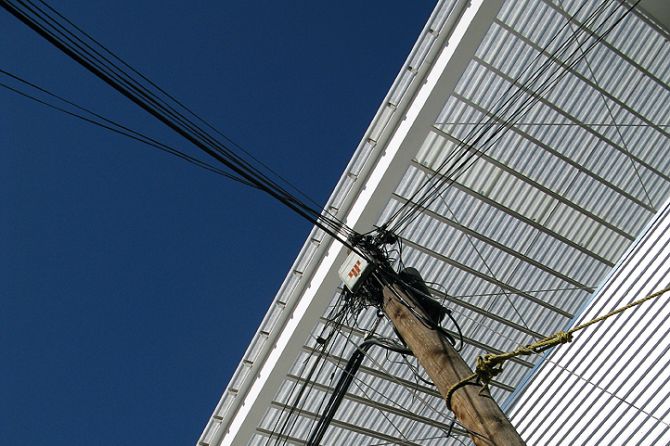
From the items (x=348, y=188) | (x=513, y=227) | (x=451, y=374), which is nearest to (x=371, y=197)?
(x=348, y=188)

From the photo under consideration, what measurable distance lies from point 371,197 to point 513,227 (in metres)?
5.07

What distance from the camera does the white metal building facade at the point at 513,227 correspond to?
15.2 meters

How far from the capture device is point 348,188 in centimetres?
1554

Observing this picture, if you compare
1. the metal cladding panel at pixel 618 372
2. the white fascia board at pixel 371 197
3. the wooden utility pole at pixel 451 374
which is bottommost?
the wooden utility pole at pixel 451 374

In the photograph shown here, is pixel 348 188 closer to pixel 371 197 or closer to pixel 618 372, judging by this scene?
pixel 371 197

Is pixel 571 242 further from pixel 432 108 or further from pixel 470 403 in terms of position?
pixel 470 403

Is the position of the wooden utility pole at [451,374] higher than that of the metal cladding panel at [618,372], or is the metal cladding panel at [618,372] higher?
the metal cladding panel at [618,372]

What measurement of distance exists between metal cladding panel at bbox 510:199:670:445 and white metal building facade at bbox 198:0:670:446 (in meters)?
0.04

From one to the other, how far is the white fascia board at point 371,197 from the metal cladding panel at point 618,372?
5.60m

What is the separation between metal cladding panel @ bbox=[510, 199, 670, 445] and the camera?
14.8 meters

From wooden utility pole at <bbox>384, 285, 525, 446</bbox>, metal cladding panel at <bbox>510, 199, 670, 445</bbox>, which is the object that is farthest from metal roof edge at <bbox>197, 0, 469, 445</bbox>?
wooden utility pole at <bbox>384, 285, 525, 446</bbox>

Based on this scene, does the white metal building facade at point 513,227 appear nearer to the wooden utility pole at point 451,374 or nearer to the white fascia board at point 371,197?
the white fascia board at point 371,197

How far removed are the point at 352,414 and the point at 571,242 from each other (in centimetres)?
742

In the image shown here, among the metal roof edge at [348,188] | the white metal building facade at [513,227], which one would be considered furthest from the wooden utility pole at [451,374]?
the metal roof edge at [348,188]
